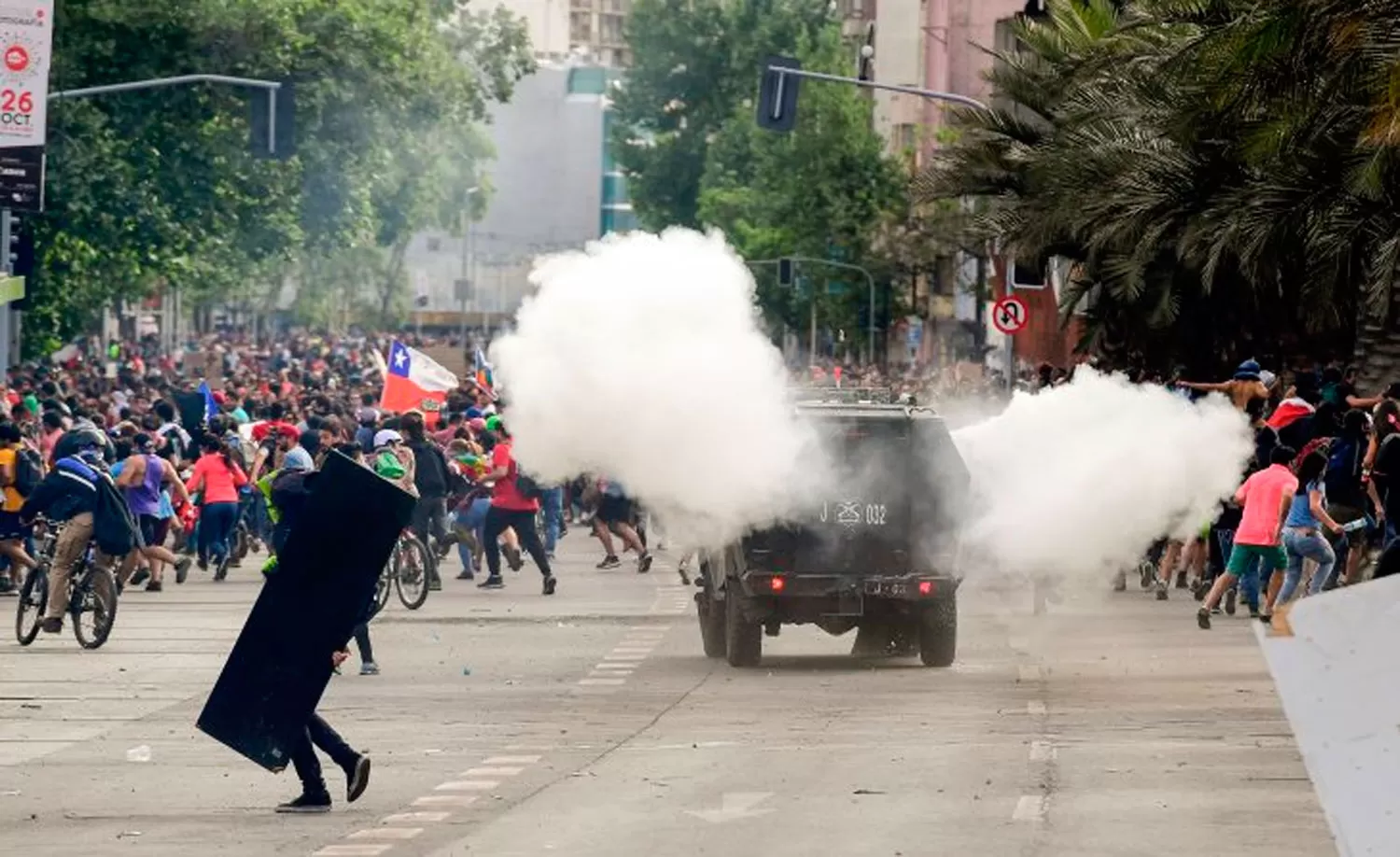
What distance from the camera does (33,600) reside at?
2519 centimetres

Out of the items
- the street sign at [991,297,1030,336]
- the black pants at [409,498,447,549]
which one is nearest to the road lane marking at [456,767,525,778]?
the black pants at [409,498,447,549]

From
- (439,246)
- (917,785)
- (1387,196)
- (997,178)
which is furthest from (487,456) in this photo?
(439,246)

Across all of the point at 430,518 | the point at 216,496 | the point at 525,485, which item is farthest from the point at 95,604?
the point at 430,518

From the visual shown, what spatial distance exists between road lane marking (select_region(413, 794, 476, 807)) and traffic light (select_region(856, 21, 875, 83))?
285ft

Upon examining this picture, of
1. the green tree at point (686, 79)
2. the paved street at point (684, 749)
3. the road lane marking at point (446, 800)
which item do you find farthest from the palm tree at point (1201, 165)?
the green tree at point (686, 79)

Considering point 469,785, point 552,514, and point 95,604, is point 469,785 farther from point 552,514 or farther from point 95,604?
point 552,514

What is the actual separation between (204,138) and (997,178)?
23.1 meters

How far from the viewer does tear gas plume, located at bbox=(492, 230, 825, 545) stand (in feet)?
75.2

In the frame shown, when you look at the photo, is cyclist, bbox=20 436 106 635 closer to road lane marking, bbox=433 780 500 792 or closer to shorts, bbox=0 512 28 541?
shorts, bbox=0 512 28 541

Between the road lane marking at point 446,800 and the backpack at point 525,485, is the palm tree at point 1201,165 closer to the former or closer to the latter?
the backpack at point 525,485

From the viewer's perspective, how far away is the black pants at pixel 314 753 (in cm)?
1497

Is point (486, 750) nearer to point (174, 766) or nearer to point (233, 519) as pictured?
point (174, 766)

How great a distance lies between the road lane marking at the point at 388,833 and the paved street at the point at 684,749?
3 cm

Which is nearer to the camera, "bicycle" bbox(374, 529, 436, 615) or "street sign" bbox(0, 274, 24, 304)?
"bicycle" bbox(374, 529, 436, 615)
